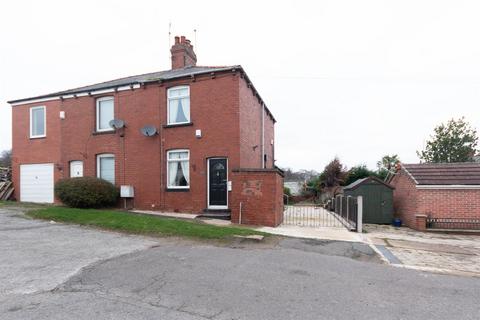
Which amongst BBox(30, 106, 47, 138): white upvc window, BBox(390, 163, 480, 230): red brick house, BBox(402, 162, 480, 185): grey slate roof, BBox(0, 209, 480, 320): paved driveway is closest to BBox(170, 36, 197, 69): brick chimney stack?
BBox(30, 106, 47, 138): white upvc window

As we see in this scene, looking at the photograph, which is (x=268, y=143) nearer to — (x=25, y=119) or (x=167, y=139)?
(x=167, y=139)

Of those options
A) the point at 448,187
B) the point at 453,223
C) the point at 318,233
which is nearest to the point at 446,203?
the point at 448,187

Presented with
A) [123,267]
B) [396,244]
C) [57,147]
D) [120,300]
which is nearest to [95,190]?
[57,147]

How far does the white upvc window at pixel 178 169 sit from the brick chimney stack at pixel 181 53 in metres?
5.90

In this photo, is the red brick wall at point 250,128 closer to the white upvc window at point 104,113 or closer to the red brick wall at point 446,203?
the white upvc window at point 104,113

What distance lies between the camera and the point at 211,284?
5.05m

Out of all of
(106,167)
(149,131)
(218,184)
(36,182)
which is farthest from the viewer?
(36,182)

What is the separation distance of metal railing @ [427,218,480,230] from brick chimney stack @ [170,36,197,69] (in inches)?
557

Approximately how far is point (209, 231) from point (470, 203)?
1083 cm

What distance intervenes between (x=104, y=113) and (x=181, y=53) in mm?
5286

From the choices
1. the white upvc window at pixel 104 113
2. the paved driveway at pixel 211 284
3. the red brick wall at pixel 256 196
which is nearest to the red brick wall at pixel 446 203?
→ the red brick wall at pixel 256 196

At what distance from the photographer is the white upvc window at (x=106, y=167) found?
51.0 feet

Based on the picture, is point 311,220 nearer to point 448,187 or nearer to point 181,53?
point 448,187

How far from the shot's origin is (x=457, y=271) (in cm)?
668
